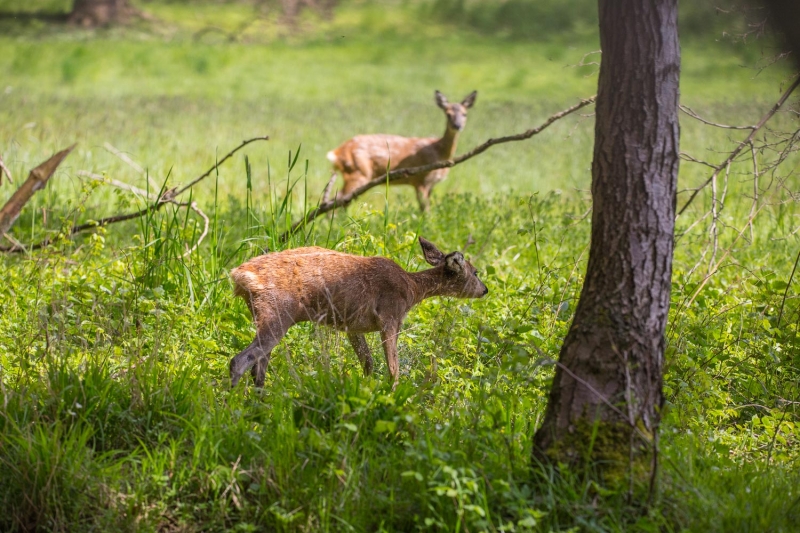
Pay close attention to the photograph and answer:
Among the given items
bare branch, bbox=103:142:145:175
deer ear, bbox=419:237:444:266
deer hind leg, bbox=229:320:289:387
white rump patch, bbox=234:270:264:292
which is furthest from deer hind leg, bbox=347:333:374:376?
bare branch, bbox=103:142:145:175

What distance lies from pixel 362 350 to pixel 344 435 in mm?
1805

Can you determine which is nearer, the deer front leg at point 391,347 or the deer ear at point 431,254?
A: the deer front leg at point 391,347

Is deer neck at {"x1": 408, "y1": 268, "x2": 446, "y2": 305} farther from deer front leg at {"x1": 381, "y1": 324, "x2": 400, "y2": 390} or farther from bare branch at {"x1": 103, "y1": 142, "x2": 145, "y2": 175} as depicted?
bare branch at {"x1": 103, "y1": 142, "x2": 145, "y2": 175}

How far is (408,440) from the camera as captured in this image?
441 centimetres

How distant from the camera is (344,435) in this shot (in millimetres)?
4188

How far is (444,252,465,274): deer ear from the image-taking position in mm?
6273

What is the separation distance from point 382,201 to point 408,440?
7679mm

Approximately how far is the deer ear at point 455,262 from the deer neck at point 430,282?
5.1 inches

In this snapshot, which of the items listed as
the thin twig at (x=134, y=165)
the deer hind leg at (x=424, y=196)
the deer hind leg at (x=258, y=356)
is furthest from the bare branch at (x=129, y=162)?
the deer hind leg at (x=258, y=356)

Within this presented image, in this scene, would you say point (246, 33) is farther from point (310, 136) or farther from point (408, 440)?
point (408, 440)

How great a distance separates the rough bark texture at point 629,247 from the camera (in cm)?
415

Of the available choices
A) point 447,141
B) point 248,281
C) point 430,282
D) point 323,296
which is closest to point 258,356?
point 248,281

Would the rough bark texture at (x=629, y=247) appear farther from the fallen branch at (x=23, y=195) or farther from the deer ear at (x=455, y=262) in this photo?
the fallen branch at (x=23, y=195)

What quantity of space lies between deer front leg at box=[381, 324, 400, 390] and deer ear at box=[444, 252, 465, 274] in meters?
0.62
